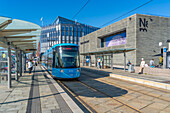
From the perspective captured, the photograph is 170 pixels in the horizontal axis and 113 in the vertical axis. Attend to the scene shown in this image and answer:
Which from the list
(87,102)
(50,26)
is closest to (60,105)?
(87,102)

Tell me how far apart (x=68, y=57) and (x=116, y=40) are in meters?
20.1

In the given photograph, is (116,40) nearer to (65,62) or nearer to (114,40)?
(114,40)

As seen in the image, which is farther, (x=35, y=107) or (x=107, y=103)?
(x=107, y=103)

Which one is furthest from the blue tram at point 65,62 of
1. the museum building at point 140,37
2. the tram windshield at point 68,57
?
the museum building at point 140,37

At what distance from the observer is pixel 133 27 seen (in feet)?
74.6

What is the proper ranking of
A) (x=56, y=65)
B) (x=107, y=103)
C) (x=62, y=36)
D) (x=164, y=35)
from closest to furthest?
(x=107, y=103), (x=56, y=65), (x=164, y=35), (x=62, y=36)

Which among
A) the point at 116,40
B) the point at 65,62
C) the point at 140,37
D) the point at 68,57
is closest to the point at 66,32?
the point at 116,40

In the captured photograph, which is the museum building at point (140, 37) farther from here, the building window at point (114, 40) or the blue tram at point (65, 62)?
the blue tram at point (65, 62)

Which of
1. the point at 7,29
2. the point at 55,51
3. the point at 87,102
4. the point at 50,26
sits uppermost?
the point at 50,26

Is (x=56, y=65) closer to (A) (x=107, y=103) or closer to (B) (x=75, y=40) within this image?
(A) (x=107, y=103)

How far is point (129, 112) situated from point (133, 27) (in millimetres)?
20693

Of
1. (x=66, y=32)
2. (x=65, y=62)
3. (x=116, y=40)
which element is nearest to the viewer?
(x=65, y=62)

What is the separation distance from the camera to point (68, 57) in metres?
10.2

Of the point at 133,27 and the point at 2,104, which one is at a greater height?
the point at 133,27
